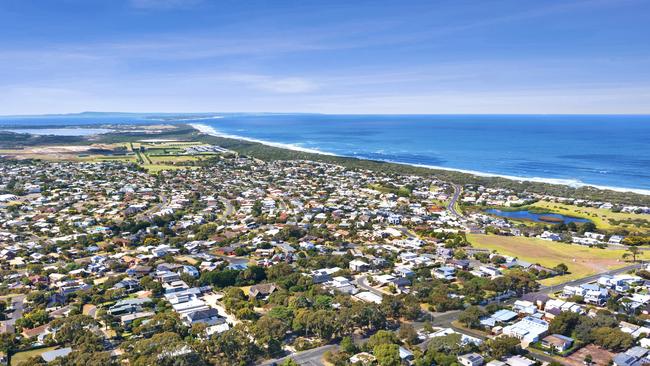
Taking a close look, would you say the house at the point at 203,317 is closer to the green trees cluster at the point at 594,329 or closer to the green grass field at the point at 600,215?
the green trees cluster at the point at 594,329

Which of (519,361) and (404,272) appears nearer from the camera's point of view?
(519,361)

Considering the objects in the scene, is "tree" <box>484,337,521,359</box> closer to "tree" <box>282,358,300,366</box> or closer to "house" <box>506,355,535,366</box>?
"house" <box>506,355,535,366</box>

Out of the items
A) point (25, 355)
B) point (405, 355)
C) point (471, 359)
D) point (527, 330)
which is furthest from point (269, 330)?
point (527, 330)

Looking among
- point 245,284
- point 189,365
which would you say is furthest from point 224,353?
point 245,284

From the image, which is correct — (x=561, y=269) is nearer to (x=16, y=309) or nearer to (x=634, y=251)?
(x=634, y=251)

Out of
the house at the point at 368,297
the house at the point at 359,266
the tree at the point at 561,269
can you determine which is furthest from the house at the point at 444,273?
the tree at the point at 561,269
